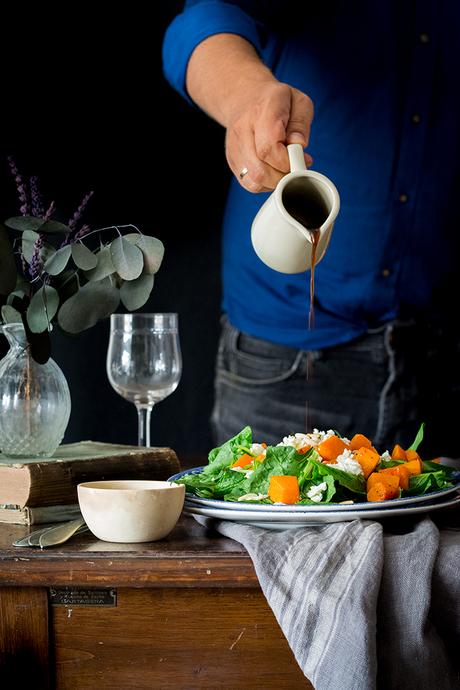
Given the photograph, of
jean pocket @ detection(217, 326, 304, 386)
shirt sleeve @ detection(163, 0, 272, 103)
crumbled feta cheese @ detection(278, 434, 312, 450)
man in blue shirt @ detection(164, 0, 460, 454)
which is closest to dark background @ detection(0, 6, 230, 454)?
jean pocket @ detection(217, 326, 304, 386)

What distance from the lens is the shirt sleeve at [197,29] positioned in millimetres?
1649

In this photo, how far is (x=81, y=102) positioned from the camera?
2.72 meters

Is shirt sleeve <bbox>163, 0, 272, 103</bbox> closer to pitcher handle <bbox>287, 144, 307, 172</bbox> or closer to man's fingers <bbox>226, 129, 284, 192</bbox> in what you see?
man's fingers <bbox>226, 129, 284, 192</bbox>

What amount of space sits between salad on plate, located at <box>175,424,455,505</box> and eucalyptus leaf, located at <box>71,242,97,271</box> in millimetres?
267

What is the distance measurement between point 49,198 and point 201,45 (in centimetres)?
118

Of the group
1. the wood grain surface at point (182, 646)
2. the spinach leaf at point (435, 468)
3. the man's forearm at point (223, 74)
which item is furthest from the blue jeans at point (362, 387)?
the wood grain surface at point (182, 646)

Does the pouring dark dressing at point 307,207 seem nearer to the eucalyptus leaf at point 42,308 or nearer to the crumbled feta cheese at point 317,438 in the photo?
the crumbled feta cheese at point 317,438

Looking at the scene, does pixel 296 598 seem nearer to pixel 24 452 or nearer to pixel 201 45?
pixel 24 452

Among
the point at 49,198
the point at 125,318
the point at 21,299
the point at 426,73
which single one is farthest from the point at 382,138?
the point at 49,198

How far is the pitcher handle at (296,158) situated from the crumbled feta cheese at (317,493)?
39 centimetres

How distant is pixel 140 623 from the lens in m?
0.88

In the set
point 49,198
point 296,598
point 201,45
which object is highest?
point 201,45

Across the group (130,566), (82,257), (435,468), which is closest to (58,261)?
(82,257)

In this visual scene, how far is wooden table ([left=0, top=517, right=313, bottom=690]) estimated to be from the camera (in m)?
0.86
